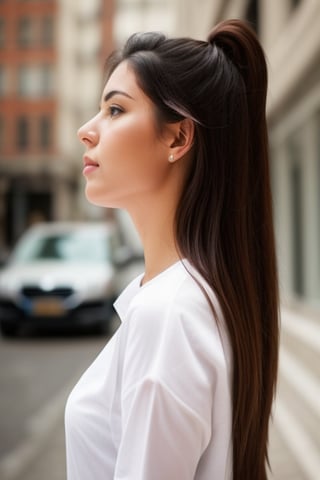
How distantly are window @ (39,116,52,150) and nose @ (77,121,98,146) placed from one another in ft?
158

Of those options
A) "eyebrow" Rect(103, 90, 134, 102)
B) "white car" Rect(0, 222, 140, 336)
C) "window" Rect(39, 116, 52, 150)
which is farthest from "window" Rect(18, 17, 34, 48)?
"eyebrow" Rect(103, 90, 134, 102)

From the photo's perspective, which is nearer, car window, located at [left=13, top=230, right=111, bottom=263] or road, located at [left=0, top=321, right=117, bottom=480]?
road, located at [left=0, top=321, right=117, bottom=480]

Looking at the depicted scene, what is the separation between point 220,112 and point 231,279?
0.28 meters

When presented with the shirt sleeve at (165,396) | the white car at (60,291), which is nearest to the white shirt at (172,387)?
the shirt sleeve at (165,396)

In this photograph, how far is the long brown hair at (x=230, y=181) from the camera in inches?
41.6

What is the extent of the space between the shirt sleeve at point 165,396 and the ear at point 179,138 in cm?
27

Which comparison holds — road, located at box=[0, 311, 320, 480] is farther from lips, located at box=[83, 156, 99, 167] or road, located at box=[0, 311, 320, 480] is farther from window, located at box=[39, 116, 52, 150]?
window, located at box=[39, 116, 52, 150]

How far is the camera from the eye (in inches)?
43.7

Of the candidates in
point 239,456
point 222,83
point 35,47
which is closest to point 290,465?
point 239,456

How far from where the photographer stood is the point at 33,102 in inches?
1901

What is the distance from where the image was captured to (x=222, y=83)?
110 cm

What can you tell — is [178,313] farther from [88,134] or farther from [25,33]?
[25,33]

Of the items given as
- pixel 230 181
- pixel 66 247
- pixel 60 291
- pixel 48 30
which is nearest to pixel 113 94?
pixel 230 181

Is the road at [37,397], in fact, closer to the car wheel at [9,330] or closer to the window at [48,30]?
the car wheel at [9,330]
